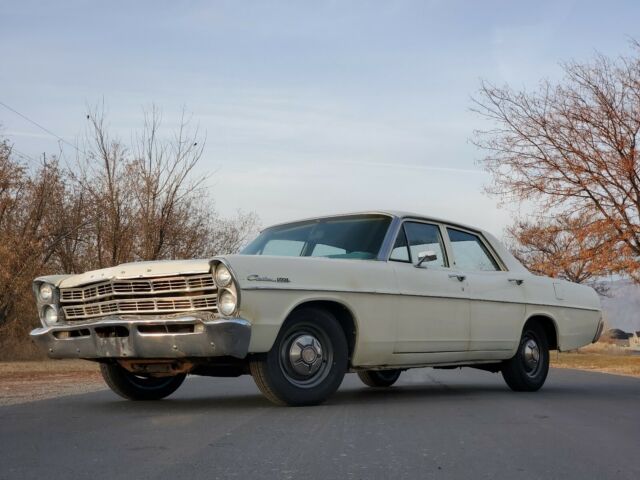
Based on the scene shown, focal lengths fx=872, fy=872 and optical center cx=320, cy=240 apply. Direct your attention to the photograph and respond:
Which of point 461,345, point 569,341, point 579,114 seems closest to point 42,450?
point 461,345

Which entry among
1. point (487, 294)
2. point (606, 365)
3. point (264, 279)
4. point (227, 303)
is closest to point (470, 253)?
point (487, 294)

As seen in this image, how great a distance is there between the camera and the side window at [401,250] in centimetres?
778

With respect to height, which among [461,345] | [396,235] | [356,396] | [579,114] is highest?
[579,114]

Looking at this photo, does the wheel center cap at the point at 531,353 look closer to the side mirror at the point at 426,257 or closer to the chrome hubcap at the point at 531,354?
the chrome hubcap at the point at 531,354

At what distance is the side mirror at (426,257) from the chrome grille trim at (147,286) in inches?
87.2

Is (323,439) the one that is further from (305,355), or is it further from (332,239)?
(332,239)

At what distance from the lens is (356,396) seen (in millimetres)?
8336

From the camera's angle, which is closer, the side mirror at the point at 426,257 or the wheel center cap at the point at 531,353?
the side mirror at the point at 426,257

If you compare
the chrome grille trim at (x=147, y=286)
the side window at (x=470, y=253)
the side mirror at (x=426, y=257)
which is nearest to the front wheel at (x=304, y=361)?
the chrome grille trim at (x=147, y=286)

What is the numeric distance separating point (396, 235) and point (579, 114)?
12255 millimetres

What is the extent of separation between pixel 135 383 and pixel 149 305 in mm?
1377

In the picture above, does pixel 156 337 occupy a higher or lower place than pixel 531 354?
higher

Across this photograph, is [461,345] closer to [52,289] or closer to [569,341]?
[569,341]

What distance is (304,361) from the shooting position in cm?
668
